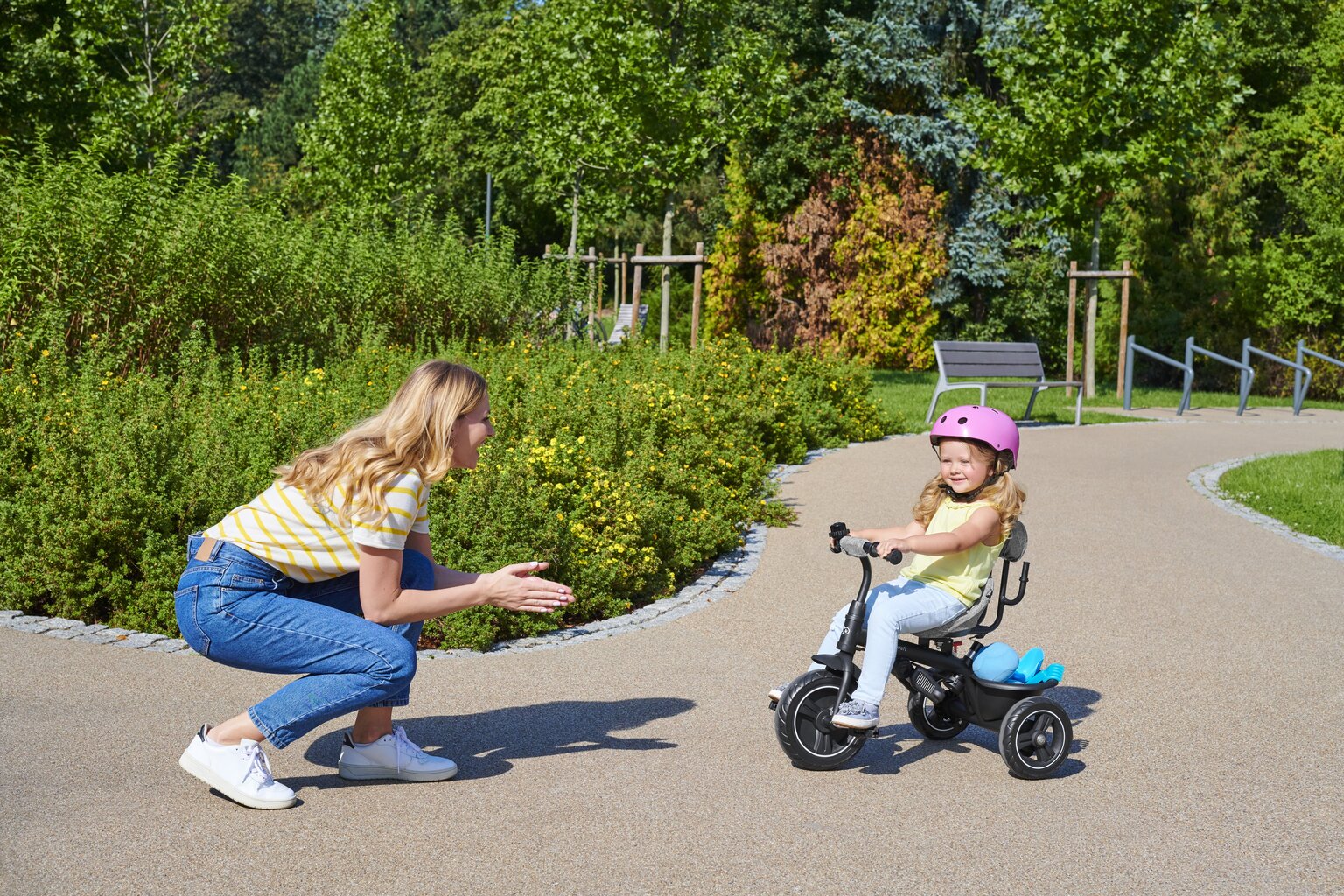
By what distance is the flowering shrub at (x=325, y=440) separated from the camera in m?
6.14

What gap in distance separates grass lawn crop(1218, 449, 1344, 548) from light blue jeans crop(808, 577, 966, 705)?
5.85 meters

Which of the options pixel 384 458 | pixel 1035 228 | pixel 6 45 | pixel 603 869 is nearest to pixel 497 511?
pixel 384 458

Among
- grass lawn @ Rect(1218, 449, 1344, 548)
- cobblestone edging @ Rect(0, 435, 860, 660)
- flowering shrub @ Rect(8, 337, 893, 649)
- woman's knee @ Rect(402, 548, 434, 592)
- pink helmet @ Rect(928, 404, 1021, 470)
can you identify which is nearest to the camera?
woman's knee @ Rect(402, 548, 434, 592)

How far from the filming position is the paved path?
356 cm

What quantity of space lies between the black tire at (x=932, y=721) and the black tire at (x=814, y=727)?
46 cm

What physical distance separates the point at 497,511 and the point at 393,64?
23.4 m

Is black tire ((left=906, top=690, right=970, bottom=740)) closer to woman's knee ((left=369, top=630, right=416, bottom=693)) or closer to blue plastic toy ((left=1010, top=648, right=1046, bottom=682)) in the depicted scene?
blue plastic toy ((left=1010, top=648, right=1046, bottom=682))

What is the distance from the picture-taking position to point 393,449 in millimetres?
3822

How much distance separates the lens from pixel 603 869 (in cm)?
355

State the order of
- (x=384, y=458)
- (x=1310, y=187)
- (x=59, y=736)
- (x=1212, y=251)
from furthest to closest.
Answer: (x=1212, y=251) → (x=1310, y=187) → (x=59, y=736) → (x=384, y=458)

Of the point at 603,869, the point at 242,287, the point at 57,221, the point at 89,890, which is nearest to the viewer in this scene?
the point at 89,890

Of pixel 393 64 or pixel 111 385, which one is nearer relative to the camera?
pixel 111 385

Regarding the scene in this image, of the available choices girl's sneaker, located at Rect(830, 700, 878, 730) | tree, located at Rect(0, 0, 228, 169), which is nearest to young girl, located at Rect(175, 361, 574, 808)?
girl's sneaker, located at Rect(830, 700, 878, 730)

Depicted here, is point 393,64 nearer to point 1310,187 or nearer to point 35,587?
point 1310,187
